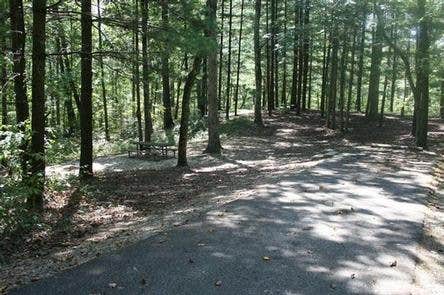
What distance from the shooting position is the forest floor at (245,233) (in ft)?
18.8

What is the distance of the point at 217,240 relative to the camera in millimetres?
7145

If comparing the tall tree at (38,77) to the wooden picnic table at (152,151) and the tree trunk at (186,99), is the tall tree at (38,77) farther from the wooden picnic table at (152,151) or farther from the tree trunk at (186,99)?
the wooden picnic table at (152,151)

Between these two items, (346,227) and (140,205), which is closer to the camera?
(346,227)

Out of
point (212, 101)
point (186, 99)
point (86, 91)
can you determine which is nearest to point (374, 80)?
point (212, 101)

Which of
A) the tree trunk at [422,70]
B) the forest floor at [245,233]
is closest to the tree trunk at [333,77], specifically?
the tree trunk at [422,70]

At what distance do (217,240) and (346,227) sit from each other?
7.47ft

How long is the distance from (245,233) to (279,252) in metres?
0.96

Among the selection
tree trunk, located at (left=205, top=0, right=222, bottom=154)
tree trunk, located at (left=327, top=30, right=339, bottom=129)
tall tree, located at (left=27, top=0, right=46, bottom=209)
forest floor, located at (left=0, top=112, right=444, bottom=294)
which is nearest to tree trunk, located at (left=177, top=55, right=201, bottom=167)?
forest floor, located at (left=0, top=112, right=444, bottom=294)

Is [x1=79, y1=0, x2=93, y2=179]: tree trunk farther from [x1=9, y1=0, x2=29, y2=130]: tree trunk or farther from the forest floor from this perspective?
[x1=9, y1=0, x2=29, y2=130]: tree trunk

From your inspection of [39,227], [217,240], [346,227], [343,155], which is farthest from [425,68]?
[39,227]

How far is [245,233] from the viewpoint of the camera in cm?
748

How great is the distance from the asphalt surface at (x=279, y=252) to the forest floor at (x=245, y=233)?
2 centimetres

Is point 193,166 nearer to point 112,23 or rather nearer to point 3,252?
point 112,23

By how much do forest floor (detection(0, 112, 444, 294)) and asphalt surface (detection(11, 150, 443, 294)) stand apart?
2cm
